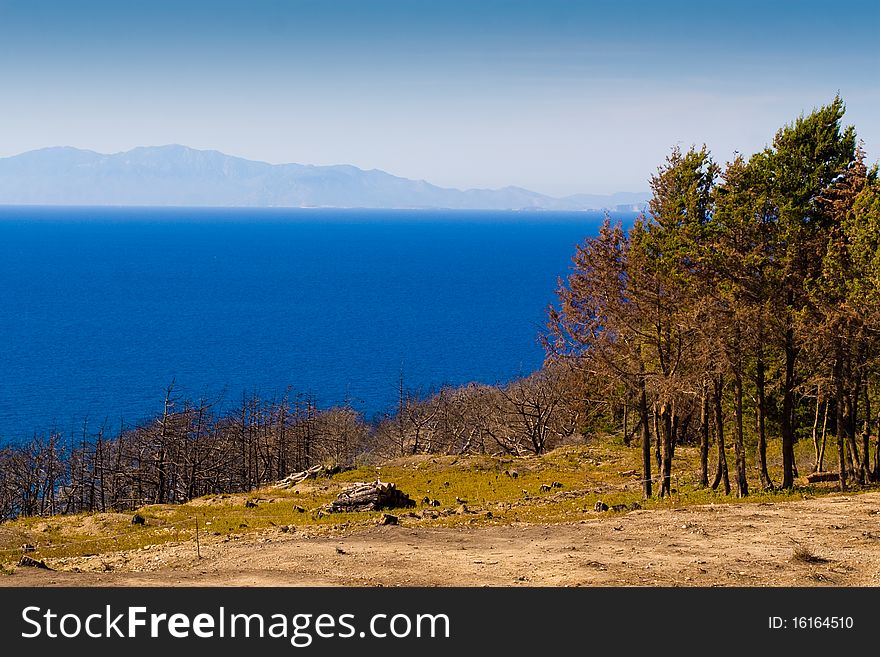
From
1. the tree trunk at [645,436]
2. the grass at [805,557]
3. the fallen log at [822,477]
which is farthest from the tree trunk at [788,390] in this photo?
the grass at [805,557]

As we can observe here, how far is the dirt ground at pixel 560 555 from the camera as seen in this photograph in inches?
776

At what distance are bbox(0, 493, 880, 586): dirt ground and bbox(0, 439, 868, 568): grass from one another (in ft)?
7.84

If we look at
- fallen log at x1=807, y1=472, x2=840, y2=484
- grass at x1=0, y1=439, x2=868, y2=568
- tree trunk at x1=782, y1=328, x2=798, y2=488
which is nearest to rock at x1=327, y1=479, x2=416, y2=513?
grass at x1=0, y1=439, x2=868, y2=568

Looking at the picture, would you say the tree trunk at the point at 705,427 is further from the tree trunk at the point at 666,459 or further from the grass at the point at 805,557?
the grass at the point at 805,557

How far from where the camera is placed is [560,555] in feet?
73.4

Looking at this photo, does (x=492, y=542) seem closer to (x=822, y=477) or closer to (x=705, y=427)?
(x=705, y=427)

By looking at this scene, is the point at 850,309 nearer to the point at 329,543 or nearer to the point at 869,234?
the point at 869,234

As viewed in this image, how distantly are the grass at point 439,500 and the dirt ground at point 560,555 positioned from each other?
2.39 meters

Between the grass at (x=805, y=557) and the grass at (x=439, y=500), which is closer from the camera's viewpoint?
the grass at (x=805, y=557)

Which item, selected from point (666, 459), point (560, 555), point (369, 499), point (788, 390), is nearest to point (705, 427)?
point (666, 459)

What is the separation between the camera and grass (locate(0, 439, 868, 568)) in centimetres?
3120

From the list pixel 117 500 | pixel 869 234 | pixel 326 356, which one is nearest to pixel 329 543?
pixel 869 234

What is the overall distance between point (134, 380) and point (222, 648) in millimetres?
112568

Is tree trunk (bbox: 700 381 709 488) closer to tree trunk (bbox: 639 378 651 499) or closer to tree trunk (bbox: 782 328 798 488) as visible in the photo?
tree trunk (bbox: 639 378 651 499)
